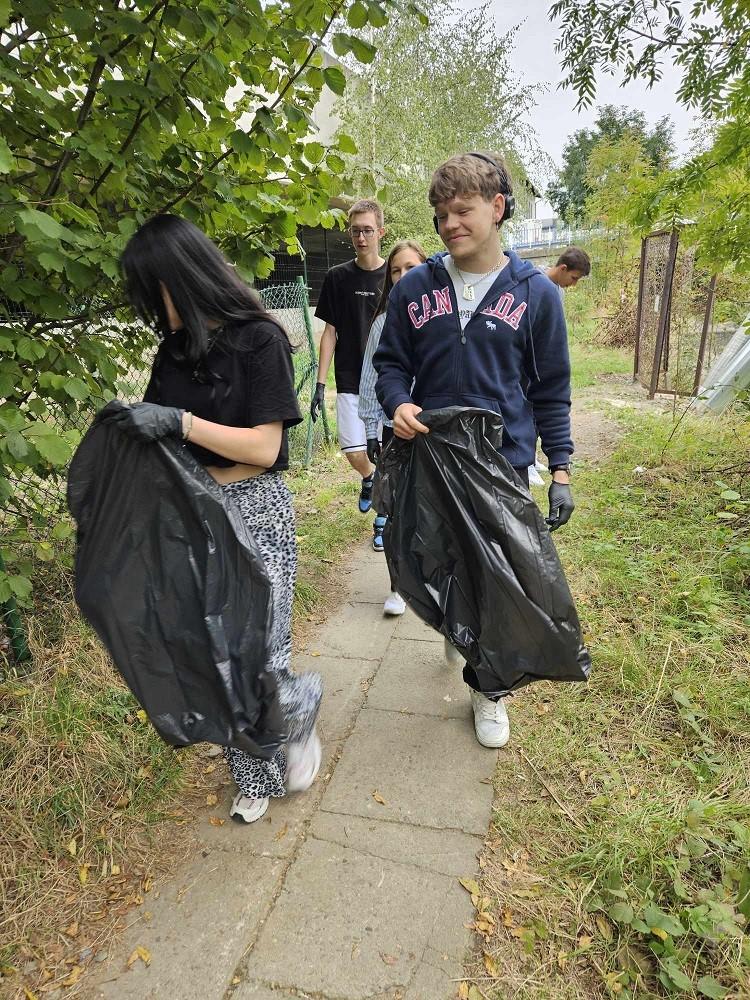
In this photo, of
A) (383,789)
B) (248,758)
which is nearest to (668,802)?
(383,789)

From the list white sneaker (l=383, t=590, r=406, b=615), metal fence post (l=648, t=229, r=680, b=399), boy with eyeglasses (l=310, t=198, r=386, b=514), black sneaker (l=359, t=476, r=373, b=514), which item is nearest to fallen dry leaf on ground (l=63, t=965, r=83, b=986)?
white sneaker (l=383, t=590, r=406, b=615)

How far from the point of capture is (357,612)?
3.20m

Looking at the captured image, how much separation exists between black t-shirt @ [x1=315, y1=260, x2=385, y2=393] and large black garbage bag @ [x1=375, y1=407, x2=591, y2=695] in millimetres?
1820

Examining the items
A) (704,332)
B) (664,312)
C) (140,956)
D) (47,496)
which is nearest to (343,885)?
(140,956)

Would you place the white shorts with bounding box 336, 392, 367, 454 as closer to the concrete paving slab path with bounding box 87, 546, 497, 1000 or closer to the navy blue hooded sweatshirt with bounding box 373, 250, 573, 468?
the navy blue hooded sweatshirt with bounding box 373, 250, 573, 468

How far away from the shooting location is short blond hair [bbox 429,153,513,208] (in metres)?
1.77

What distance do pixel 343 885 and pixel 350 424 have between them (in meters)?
2.57

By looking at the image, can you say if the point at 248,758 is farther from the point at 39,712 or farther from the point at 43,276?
the point at 43,276

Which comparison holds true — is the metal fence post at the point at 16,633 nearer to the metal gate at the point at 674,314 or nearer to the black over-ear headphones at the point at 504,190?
the black over-ear headphones at the point at 504,190

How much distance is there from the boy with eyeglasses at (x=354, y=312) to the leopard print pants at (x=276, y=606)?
1.74m

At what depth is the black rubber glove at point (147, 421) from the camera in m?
1.39

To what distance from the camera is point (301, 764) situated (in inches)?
75.6

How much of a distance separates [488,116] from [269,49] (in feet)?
43.9

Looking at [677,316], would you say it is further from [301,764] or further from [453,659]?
[301,764]
